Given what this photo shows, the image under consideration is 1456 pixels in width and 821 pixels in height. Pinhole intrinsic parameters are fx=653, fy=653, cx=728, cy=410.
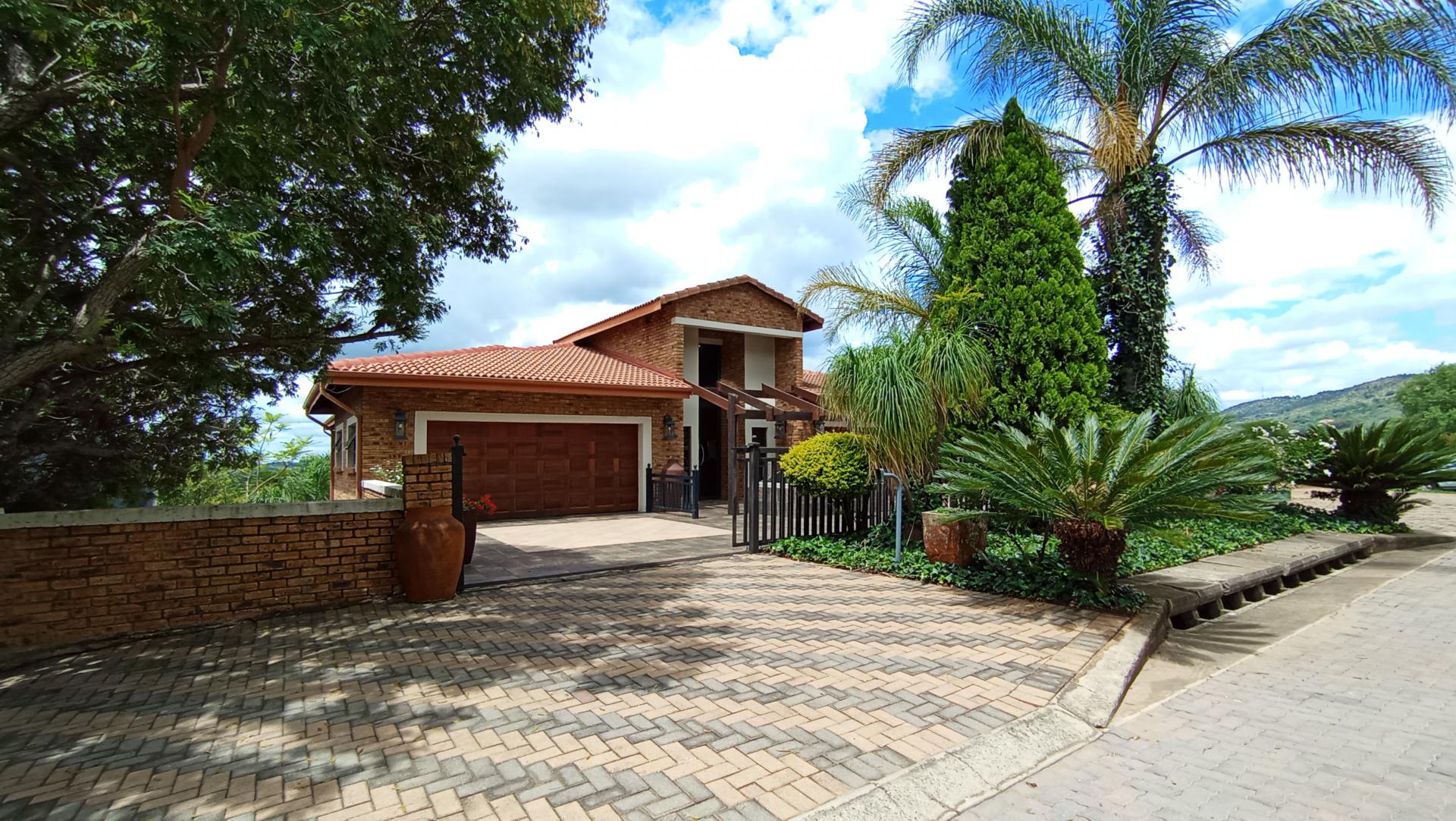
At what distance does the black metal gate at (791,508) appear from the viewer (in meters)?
9.20

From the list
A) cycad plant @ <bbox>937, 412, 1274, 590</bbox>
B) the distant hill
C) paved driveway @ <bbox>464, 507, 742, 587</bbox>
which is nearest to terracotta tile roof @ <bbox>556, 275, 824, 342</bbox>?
paved driveway @ <bbox>464, 507, 742, 587</bbox>

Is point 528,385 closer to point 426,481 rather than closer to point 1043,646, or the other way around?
point 426,481

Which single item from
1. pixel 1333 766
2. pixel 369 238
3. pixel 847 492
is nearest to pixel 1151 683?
pixel 1333 766

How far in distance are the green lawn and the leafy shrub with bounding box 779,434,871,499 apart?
2.45ft

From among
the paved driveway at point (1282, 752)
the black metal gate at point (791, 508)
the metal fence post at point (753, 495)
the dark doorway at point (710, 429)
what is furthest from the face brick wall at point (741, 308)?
the paved driveway at point (1282, 752)

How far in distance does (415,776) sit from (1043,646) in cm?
419

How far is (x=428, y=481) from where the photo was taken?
6680 millimetres

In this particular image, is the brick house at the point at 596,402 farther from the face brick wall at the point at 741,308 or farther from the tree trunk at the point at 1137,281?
the tree trunk at the point at 1137,281

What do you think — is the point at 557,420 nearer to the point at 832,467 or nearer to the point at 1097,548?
the point at 832,467

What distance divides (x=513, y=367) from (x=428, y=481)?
8.05 metres

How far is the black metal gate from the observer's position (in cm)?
920

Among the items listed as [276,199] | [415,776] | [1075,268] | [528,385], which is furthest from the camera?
[528,385]

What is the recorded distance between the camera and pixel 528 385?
44.2ft

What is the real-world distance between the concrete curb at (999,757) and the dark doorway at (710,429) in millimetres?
14223
